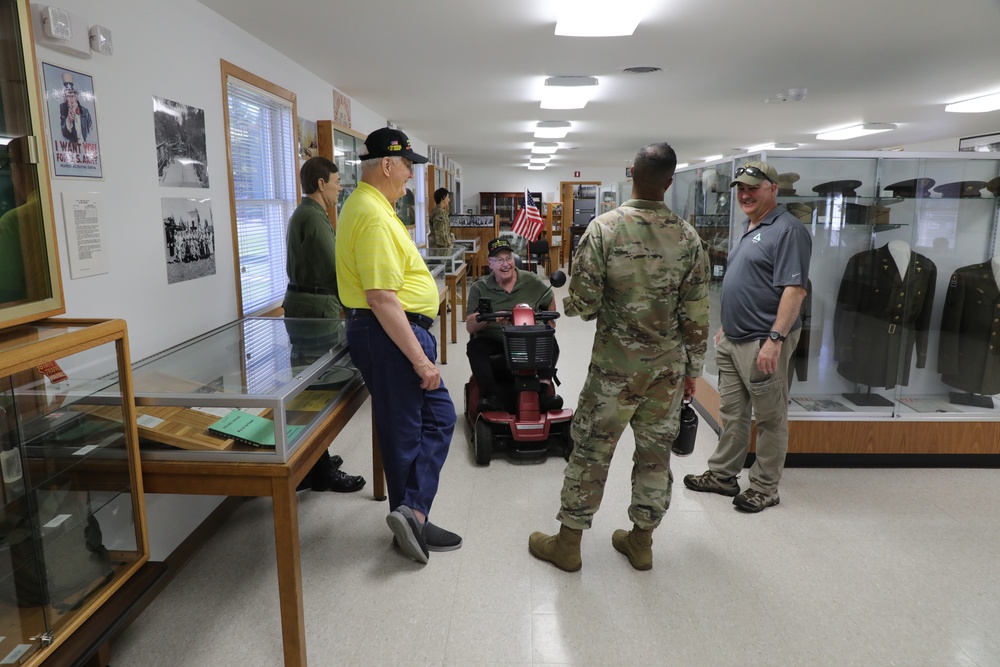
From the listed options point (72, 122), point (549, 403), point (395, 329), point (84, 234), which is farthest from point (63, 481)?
point (549, 403)

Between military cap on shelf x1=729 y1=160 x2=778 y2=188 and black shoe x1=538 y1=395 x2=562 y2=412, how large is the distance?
5.20ft

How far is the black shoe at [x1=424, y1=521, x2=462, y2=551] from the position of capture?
2.80 metres

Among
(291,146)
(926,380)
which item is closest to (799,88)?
(926,380)

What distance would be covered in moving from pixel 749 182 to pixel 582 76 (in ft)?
8.70

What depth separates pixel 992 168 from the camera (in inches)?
153

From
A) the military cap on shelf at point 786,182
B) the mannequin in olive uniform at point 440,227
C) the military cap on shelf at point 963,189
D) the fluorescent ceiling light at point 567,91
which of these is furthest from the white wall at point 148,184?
the mannequin in olive uniform at point 440,227

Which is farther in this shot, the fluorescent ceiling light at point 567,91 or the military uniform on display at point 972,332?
the fluorescent ceiling light at point 567,91

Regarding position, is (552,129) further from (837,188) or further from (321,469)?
(321,469)

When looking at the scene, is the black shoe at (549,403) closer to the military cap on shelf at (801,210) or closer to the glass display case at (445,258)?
the military cap on shelf at (801,210)

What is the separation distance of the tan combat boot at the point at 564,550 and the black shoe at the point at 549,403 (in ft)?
3.94

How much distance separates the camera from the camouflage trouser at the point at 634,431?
2439 millimetres

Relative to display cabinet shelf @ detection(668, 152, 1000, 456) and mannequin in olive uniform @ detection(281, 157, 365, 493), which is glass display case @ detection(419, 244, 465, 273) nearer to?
mannequin in olive uniform @ detection(281, 157, 365, 493)

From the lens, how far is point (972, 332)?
159 inches

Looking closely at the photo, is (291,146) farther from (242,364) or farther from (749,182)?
(749,182)
